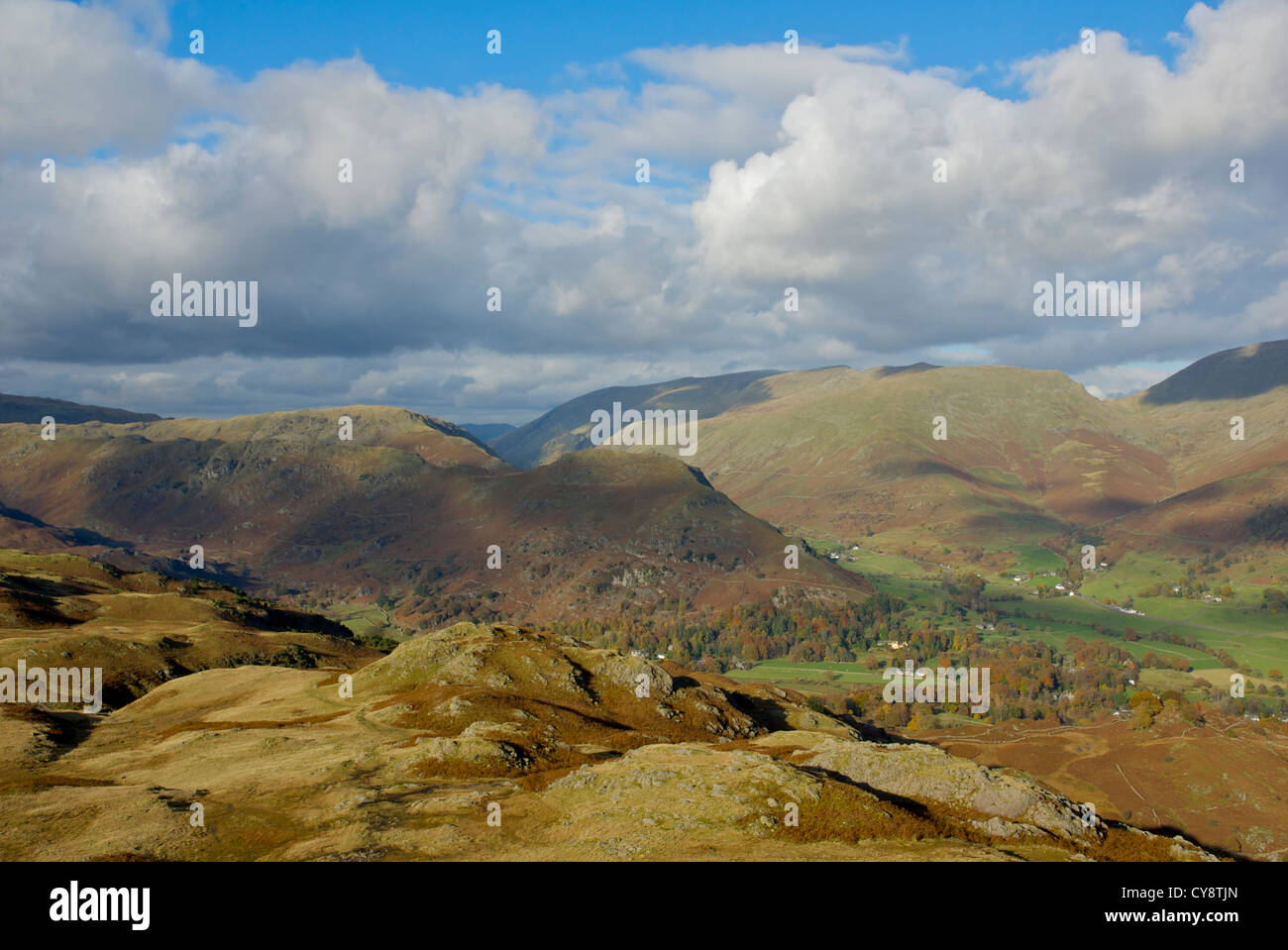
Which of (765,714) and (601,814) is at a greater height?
(601,814)

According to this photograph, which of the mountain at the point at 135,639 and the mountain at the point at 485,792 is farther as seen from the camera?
the mountain at the point at 135,639

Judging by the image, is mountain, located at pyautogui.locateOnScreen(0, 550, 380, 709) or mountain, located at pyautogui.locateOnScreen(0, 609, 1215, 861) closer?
mountain, located at pyautogui.locateOnScreen(0, 609, 1215, 861)

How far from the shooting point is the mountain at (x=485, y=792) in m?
47.4

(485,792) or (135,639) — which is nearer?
(485,792)

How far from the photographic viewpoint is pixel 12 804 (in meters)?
56.0

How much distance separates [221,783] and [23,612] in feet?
443

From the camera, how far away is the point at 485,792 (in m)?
59.0

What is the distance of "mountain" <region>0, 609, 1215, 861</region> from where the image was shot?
1866 inches

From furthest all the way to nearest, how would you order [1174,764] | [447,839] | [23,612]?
[1174,764], [23,612], [447,839]

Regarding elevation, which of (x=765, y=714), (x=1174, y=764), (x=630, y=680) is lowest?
(x=1174, y=764)

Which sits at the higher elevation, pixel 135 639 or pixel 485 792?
pixel 135 639
